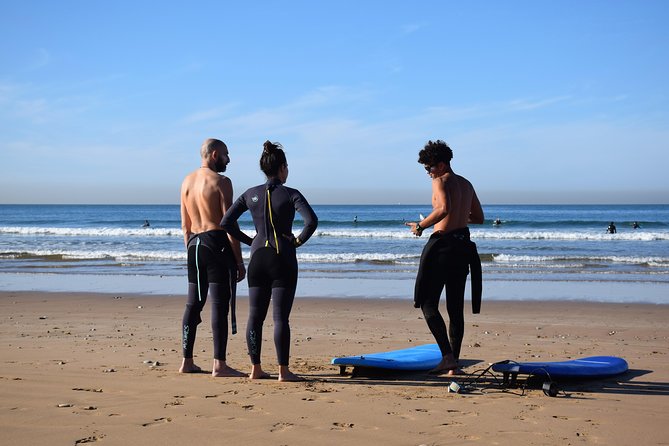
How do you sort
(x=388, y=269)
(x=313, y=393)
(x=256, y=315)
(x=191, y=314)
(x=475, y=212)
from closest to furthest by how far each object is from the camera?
1. (x=313, y=393)
2. (x=256, y=315)
3. (x=191, y=314)
4. (x=475, y=212)
5. (x=388, y=269)

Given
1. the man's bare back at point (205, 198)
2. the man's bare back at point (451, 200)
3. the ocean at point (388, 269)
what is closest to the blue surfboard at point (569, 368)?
the man's bare back at point (451, 200)

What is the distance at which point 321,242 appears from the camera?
2889 centimetres

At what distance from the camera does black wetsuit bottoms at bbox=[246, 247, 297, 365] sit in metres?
5.27

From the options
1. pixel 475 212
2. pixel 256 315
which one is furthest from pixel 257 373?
pixel 475 212

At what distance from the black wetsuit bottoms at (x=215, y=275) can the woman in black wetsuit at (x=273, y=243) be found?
275mm

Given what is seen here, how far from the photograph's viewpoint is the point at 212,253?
18.4ft

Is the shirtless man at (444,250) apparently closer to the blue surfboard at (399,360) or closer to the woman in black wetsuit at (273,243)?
the blue surfboard at (399,360)

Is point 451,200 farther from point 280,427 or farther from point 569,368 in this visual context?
point 280,427

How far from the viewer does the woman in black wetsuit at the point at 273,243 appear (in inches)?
207

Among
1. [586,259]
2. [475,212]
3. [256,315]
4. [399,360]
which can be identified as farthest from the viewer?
[586,259]

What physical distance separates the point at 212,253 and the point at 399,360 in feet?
5.75

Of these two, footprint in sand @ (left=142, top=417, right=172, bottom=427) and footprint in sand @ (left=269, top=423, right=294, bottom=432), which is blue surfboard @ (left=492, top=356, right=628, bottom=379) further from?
footprint in sand @ (left=142, top=417, right=172, bottom=427)

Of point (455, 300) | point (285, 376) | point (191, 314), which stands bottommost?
point (285, 376)

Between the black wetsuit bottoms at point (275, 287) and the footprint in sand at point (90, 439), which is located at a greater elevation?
the black wetsuit bottoms at point (275, 287)
